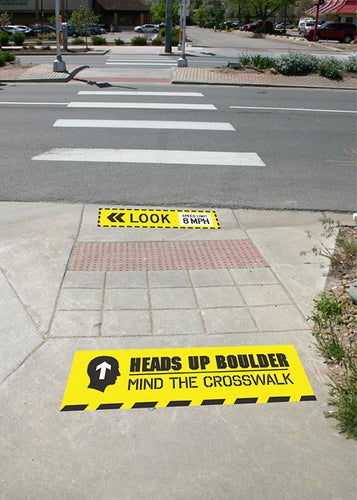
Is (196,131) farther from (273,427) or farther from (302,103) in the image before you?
(273,427)

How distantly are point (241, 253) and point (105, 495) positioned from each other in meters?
3.69

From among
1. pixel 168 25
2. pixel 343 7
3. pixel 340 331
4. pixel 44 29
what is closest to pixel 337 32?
pixel 343 7

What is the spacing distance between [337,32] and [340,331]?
48620 millimetres

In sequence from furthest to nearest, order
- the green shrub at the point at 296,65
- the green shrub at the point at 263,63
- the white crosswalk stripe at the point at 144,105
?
the green shrub at the point at 263,63 → the green shrub at the point at 296,65 → the white crosswalk stripe at the point at 144,105

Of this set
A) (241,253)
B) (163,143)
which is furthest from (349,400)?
(163,143)

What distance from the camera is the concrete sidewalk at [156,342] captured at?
10.8 feet

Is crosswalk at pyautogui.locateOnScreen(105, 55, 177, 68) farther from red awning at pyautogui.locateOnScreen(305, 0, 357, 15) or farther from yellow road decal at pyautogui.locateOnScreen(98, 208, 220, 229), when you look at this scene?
red awning at pyautogui.locateOnScreen(305, 0, 357, 15)

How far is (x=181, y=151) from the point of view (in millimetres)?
10336

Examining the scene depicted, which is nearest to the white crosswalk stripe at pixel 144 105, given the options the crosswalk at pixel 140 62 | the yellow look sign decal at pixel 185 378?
the crosswalk at pixel 140 62

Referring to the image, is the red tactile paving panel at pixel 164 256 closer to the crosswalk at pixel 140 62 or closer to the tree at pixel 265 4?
the crosswalk at pixel 140 62

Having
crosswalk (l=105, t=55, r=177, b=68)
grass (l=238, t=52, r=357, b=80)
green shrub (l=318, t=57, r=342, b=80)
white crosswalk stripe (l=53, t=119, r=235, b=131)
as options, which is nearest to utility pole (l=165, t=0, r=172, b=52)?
crosswalk (l=105, t=55, r=177, b=68)

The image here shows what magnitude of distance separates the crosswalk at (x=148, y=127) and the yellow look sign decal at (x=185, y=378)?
5.59 meters

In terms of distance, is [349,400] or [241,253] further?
[241,253]

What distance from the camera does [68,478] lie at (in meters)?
3.26
